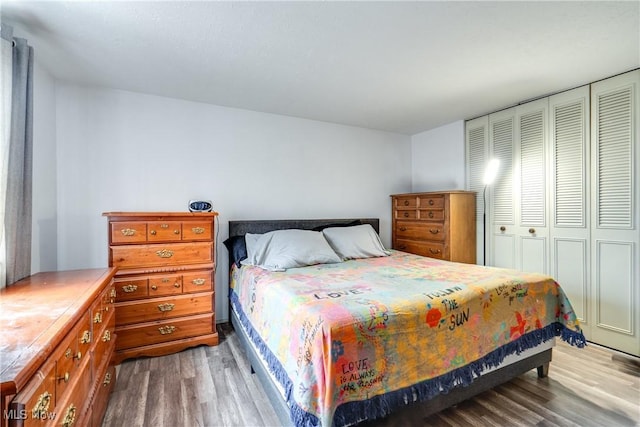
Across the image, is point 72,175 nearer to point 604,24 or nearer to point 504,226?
point 604,24

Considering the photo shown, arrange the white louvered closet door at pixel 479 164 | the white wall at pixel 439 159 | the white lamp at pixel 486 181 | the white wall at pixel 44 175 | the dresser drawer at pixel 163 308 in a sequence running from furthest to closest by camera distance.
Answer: the white wall at pixel 439 159 < the white louvered closet door at pixel 479 164 < the white lamp at pixel 486 181 < the dresser drawer at pixel 163 308 < the white wall at pixel 44 175

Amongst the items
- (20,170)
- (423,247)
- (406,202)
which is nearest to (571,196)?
(423,247)

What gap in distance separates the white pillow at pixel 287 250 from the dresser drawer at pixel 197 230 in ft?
1.35

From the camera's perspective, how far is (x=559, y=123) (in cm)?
281

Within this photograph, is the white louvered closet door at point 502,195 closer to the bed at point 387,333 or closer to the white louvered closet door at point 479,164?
the white louvered closet door at point 479,164

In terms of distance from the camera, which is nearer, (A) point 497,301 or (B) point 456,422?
(B) point 456,422

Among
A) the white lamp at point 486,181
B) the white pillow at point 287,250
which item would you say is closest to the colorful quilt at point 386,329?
the white pillow at point 287,250

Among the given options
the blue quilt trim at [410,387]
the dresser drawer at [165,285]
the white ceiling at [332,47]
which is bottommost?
the blue quilt trim at [410,387]

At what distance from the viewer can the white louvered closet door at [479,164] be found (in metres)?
3.48

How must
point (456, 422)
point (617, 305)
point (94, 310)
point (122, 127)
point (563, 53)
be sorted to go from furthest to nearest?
point (122, 127) < point (617, 305) < point (563, 53) < point (456, 422) < point (94, 310)

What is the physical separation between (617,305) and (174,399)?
3.56m

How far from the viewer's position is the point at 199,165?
3027mm

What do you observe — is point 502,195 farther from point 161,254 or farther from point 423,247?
point 161,254

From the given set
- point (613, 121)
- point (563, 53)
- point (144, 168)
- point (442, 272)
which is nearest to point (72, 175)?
point (144, 168)
